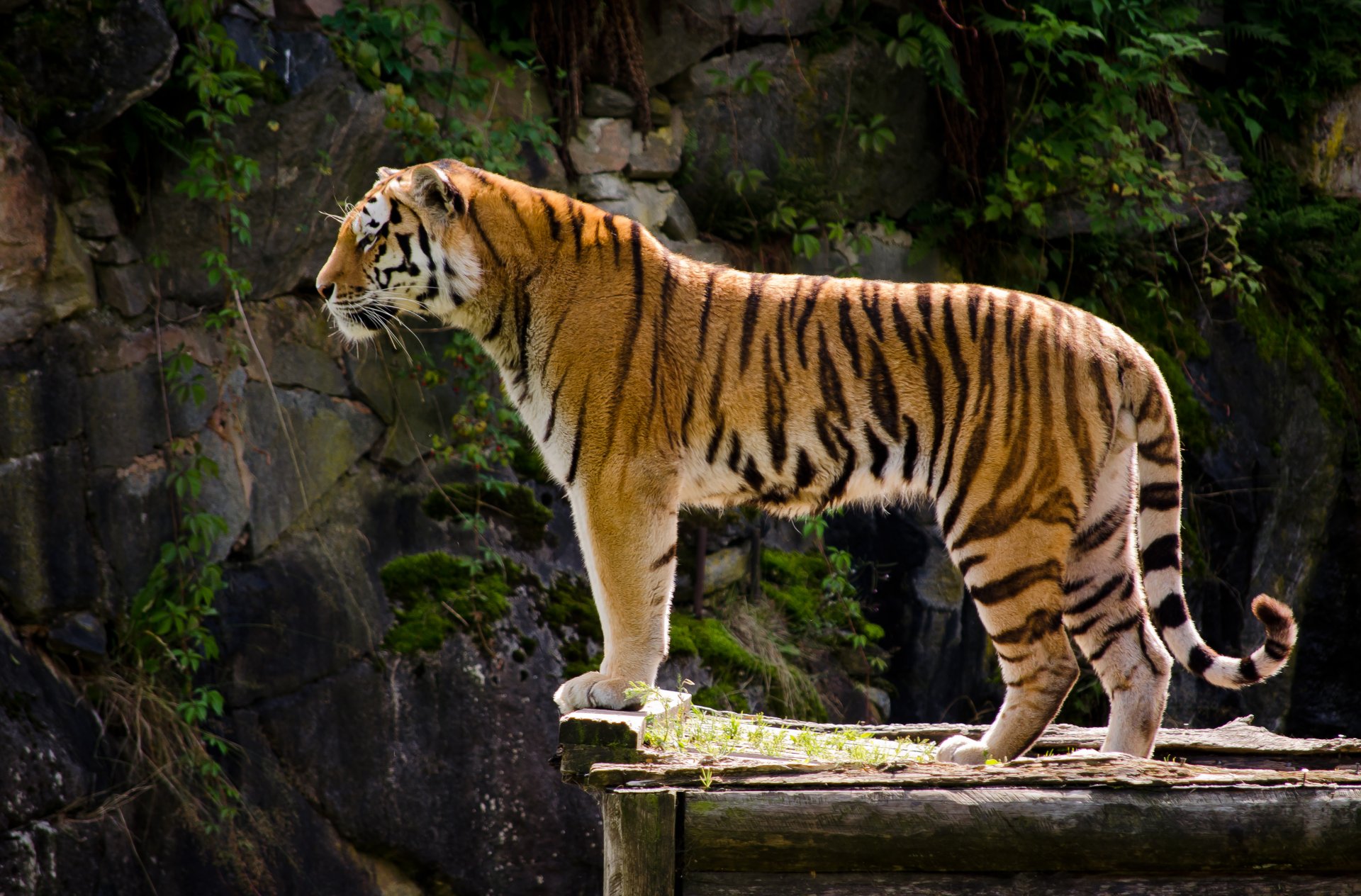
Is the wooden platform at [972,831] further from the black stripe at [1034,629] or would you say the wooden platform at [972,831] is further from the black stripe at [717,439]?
the black stripe at [717,439]

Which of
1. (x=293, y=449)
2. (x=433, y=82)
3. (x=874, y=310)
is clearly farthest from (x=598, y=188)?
(x=874, y=310)

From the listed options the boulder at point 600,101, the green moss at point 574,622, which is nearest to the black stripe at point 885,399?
the green moss at point 574,622

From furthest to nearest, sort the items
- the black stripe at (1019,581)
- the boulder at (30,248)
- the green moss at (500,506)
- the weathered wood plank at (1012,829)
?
the green moss at (500,506) < the boulder at (30,248) < the black stripe at (1019,581) < the weathered wood plank at (1012,829)

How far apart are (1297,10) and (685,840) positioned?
791cm

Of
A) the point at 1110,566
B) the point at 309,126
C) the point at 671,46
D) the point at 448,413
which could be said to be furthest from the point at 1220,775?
the point at 671,46

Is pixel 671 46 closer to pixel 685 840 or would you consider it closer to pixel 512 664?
pixel 512 664

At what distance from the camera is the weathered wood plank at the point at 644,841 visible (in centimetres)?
312

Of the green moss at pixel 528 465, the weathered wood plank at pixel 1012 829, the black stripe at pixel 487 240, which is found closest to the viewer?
the weathered wood plank at pixel 1012 829

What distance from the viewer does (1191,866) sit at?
3.15m

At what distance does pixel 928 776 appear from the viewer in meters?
3.17

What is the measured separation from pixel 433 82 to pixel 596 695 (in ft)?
12.2

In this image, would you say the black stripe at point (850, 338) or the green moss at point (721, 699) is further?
the green moss at point (721, 699)

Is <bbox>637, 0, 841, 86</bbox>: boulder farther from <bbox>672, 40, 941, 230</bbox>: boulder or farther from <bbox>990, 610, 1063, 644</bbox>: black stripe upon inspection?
<bbox>990, 610, 1063, 644</bbox>: black stripe

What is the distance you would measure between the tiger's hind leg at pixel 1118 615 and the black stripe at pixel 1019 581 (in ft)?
1.26
